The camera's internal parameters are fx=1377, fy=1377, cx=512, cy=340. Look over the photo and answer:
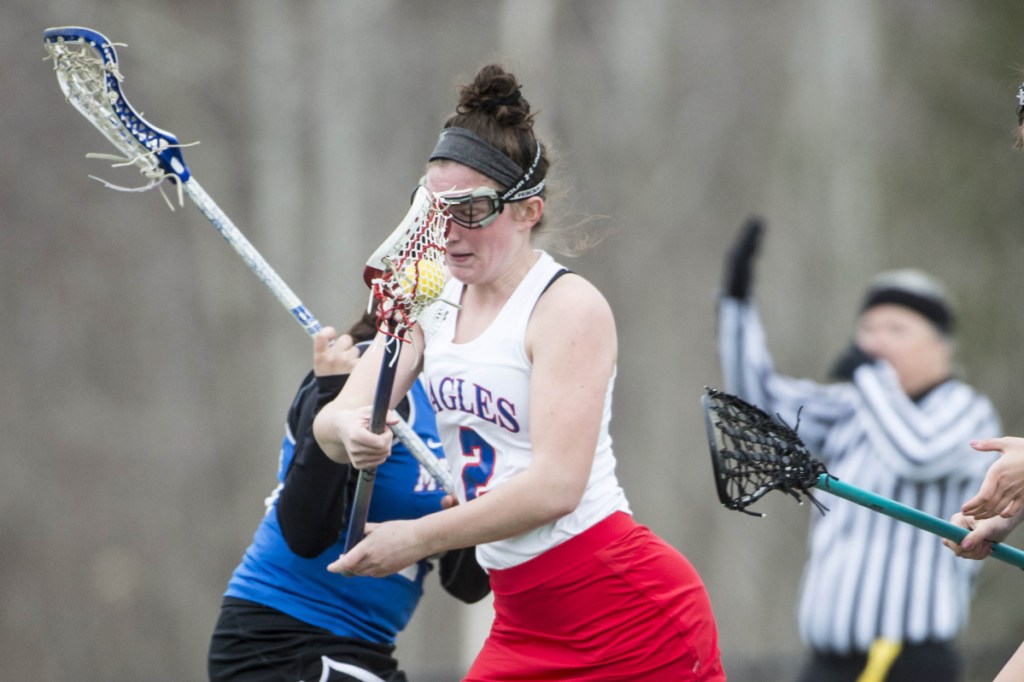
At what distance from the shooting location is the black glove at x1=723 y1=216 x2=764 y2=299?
230 inches

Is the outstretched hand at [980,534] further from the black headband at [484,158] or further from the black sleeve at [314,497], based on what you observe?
the black sleeve at [314,497]

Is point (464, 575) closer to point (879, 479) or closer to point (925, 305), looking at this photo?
point (879, 479)

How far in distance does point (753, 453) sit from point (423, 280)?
0.89m

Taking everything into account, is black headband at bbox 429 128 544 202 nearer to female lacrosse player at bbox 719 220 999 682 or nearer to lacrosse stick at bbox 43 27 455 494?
lacrosse stick at bbox 43 27 455 494

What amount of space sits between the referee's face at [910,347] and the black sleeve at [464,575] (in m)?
2.56

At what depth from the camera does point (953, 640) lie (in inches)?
219

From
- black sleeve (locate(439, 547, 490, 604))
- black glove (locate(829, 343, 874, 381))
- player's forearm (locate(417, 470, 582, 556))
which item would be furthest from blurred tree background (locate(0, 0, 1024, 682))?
player's forearm (locate(417, 470, 582, 556))

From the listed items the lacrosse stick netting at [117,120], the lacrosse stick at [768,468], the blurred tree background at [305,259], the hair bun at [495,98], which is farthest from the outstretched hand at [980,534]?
the blurred tree background at [305,259]

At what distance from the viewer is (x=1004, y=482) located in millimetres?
2975

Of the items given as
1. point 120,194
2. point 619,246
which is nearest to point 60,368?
point 120,194

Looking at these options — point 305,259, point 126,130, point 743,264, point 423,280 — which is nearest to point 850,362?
point 743,264

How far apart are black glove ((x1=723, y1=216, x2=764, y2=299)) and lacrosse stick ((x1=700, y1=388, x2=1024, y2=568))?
2.56 m

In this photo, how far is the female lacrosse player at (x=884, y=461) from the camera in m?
5.52

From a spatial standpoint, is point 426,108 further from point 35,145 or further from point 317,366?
point 317,366
